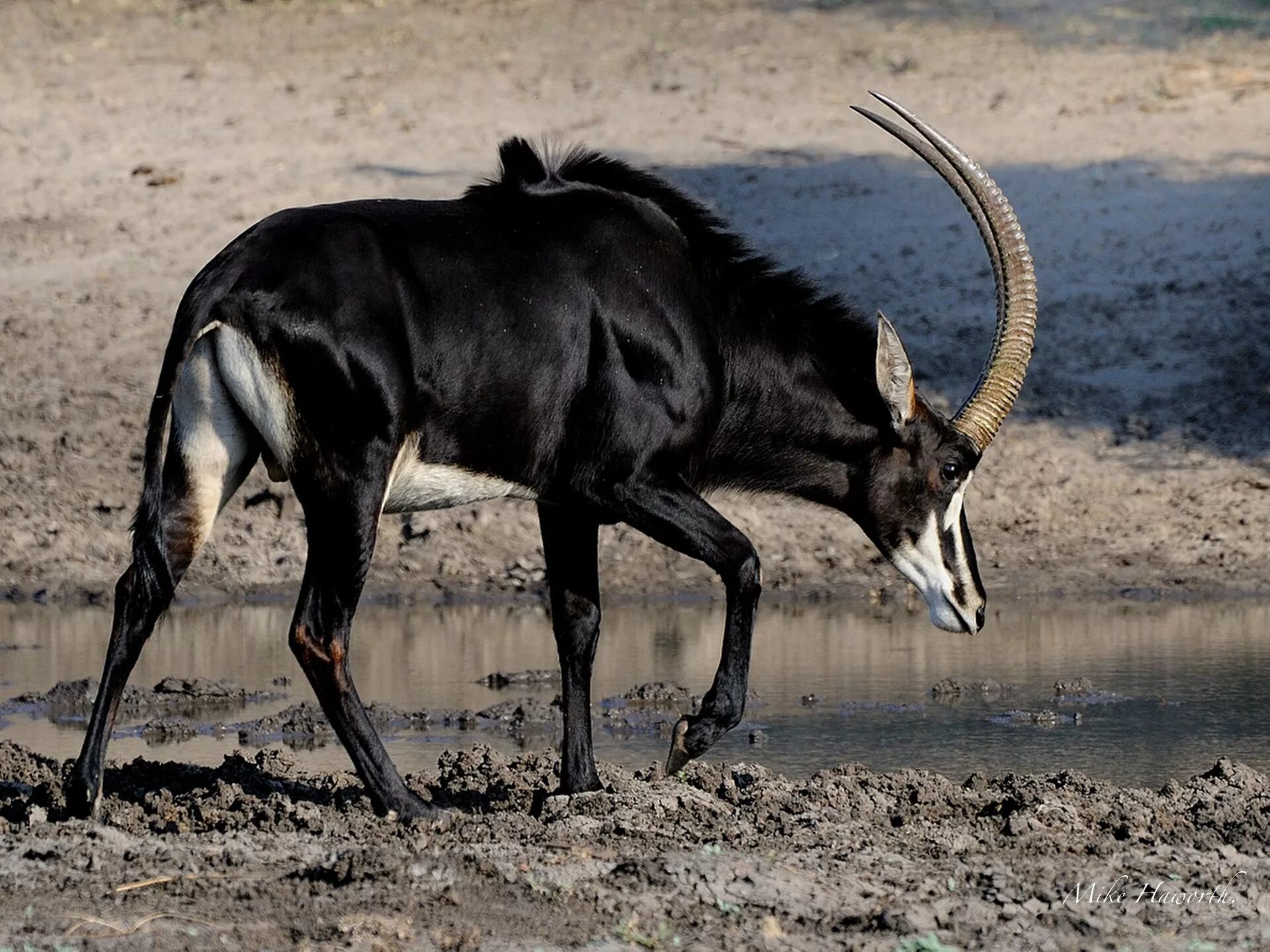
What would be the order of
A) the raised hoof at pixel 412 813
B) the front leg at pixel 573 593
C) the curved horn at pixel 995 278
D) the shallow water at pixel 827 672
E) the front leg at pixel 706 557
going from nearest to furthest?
the raised hoof at pixel 412 813
the front leg at pixel 706 557
the front leg at pixel 573 593
the curved horn at pixel 995 278
the shallow water at pixel 827 672

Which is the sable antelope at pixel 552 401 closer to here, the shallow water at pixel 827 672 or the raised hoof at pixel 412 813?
the raised hoof at pixel 412 813

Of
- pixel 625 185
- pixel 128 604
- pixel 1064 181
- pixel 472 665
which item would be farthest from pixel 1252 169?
pixel 128 604

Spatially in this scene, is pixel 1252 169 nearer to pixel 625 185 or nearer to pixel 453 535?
pixel 453 535

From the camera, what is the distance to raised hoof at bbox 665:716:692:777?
19.8 feet

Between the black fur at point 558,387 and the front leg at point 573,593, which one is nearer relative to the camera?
the black fur at point 558,387

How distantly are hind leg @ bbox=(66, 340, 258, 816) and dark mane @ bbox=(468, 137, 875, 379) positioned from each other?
3.56 ft

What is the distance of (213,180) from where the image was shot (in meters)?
14.8

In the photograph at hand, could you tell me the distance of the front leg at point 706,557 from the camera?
6.02 metres

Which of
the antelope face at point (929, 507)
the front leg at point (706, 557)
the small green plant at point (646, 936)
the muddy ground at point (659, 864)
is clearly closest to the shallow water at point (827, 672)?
the antelope face at point (929, 507)
